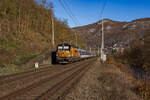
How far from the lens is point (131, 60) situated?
36.3 m

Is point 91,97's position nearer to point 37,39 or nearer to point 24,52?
point 24,52

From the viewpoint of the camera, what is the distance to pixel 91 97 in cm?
682

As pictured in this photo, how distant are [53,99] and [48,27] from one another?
143 feet

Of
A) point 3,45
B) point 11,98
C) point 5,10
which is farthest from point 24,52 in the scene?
point 11,98

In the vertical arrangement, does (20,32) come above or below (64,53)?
above

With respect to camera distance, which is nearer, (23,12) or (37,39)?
(37,39)

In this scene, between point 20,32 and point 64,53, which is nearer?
point 64,53

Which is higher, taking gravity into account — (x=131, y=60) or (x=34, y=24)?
(x=34, y=24)

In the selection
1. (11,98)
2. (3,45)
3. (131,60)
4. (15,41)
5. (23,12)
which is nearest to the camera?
(11,98)

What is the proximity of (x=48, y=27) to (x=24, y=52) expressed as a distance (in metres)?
23.0

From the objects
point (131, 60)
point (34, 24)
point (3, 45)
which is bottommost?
point (131, 60)


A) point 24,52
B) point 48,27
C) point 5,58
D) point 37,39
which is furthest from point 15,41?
point 48,27

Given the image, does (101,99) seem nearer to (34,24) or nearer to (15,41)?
(15,41)

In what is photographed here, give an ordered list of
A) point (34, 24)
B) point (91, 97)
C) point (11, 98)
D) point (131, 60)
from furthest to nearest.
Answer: point (34, 24), point (131, 60), point (91, 97), point (11, 98)
